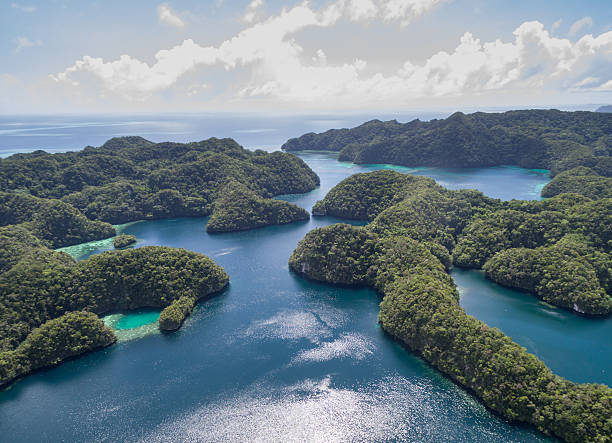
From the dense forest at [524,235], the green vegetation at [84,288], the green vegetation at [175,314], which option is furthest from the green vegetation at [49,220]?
the dense forest at [524,235]

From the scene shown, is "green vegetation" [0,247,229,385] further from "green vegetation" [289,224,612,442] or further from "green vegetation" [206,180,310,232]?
"green vegetation" [206,180,310,232]

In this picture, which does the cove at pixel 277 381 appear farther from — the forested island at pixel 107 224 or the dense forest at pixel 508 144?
the dense forest at pixel 508 144

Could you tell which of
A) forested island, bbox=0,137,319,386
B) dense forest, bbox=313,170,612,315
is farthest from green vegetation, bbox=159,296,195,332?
dense forest, bbox=313,170,612,315

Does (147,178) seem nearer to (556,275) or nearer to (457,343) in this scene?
(457,343)

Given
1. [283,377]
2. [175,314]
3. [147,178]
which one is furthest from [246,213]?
[283,377]

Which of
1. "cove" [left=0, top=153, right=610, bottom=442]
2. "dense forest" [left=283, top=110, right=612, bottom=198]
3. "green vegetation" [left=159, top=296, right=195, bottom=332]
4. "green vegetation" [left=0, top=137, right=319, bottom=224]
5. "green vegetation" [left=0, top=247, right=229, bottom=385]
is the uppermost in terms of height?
"dense forest" [left=283, top=110, right=612, bottom=198]

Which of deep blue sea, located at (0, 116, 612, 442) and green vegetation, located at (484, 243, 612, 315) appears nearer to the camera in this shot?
deep blue sea, located at (0, 116, 612, 442)
